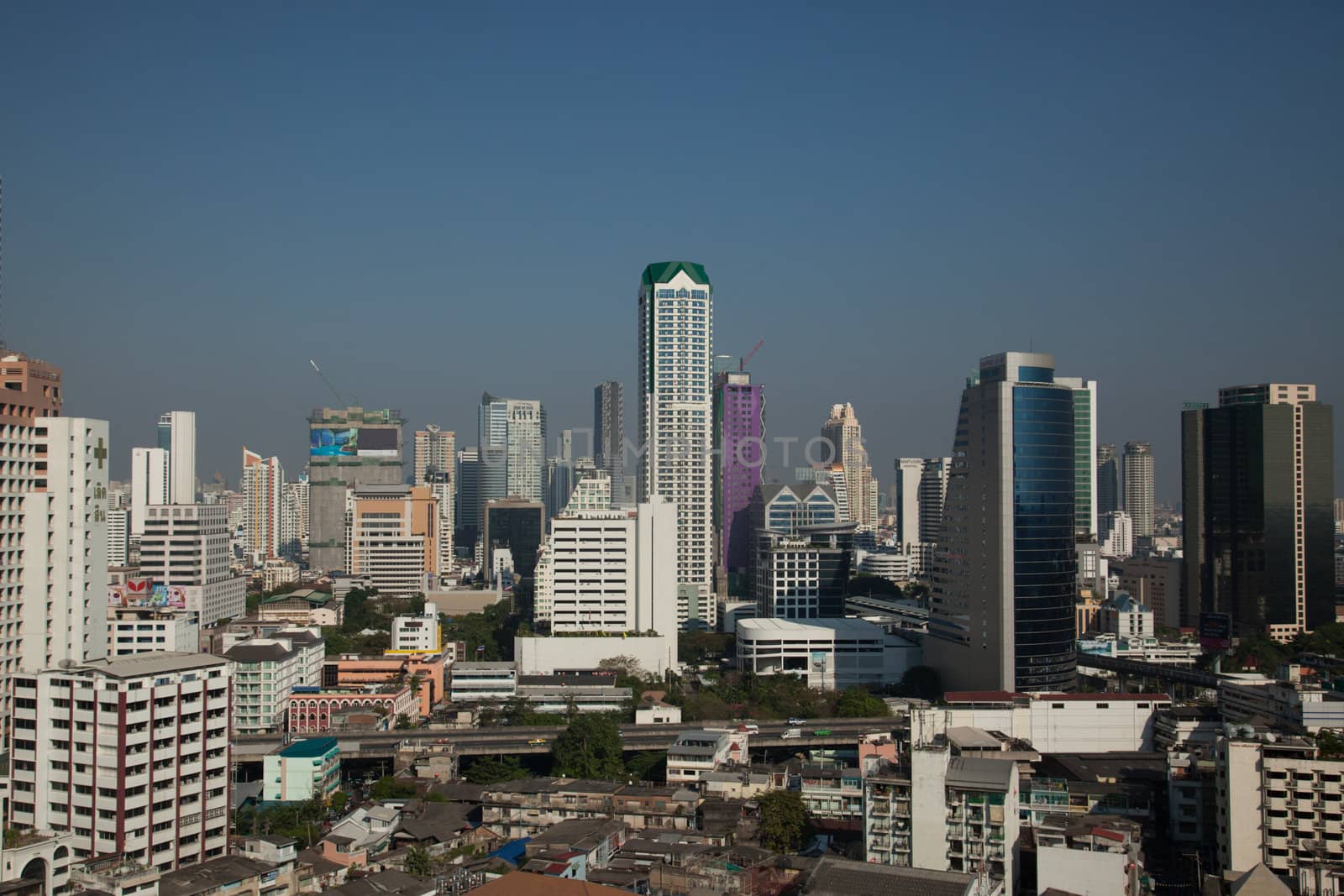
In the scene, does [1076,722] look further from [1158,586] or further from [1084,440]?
[1084,440]

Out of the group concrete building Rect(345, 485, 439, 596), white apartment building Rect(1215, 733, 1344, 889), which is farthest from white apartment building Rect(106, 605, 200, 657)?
white apartment building Rect(1215, 733, 1344, 889)

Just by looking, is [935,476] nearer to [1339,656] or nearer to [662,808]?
[1339,656]

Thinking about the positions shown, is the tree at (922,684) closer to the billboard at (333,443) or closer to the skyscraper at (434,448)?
the billboard at (333,443)

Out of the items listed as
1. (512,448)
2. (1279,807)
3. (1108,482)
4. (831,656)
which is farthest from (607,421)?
(1279,807)

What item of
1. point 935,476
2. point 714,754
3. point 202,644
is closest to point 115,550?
point 202,644

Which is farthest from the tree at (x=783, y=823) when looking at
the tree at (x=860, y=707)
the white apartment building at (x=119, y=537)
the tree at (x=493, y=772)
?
the white apartment building at (x=119, y=537)

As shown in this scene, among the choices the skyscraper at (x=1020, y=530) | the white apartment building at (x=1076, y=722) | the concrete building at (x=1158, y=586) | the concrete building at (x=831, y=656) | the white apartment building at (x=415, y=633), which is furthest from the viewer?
the concrete building at (x=1158, y=586)

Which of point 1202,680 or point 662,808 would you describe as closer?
point 662,808
